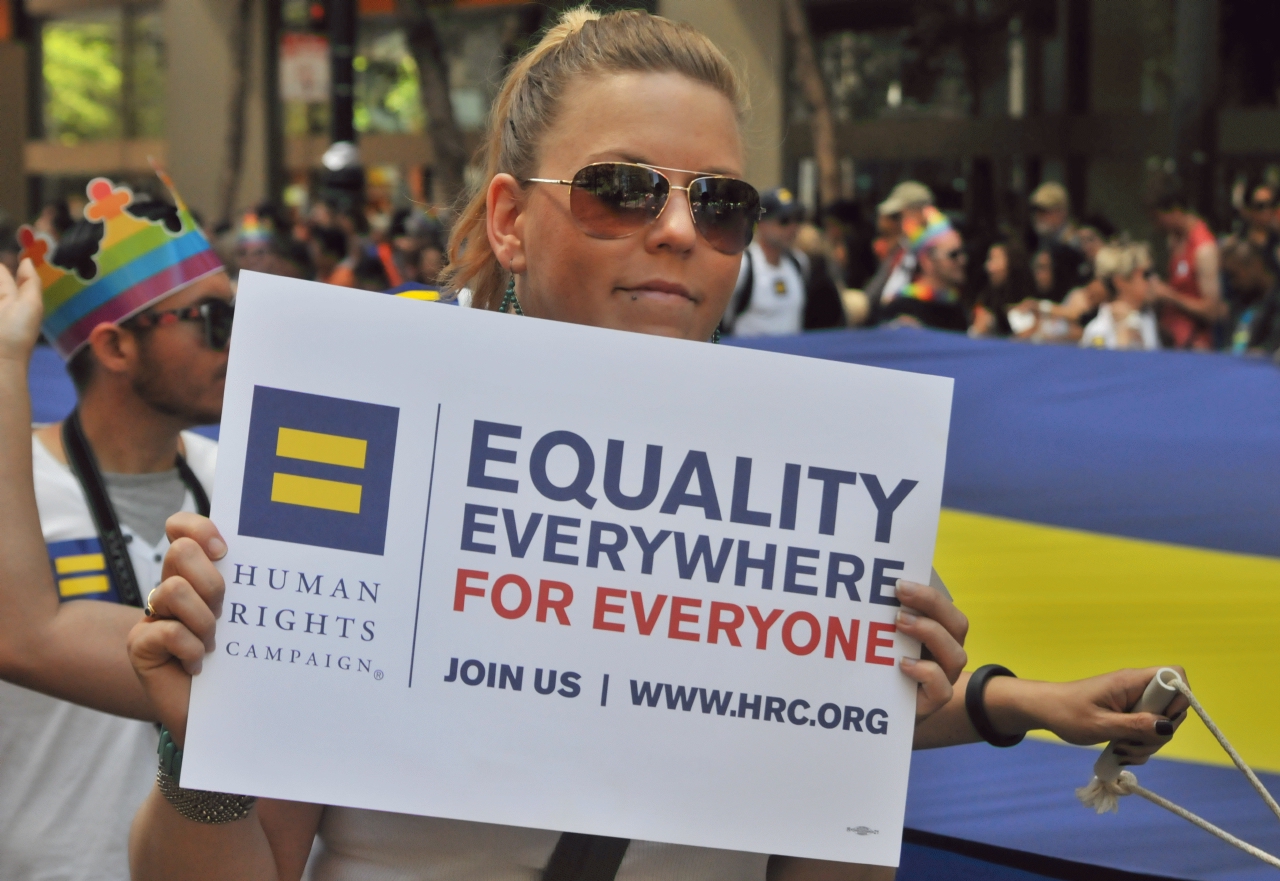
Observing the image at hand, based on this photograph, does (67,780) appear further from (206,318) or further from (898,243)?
(898,243)

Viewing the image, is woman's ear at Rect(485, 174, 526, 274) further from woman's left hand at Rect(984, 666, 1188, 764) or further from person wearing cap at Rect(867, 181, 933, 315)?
person wearing cap at Rect(867, 181, 933, 315)

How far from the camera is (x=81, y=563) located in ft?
8.95

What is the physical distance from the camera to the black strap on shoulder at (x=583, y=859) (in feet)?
5.70

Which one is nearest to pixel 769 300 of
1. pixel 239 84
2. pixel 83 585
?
pixel 83 585

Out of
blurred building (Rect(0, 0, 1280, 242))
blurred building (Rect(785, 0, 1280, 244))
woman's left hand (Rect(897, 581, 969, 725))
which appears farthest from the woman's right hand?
blurred building (Rect(785, 0, 1280, 244))

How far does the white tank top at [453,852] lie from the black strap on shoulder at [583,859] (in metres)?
0.02

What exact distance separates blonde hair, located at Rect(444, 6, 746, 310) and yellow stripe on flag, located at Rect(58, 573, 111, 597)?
3.22 feet

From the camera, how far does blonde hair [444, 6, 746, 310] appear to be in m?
1.84

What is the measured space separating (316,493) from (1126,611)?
6.63 ft

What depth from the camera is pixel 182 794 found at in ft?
5.54

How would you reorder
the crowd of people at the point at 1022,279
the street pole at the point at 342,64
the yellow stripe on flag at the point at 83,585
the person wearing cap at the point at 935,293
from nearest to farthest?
the yellow stripe on flag at the point at 83,585, the crowd of people at the point at 1022,279, the person wearing cap at the point at 935,293, the street pole at the point at 342,64

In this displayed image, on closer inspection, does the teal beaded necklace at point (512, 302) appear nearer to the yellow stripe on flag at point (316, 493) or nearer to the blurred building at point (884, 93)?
the yellow stripe on flag at point (316, 493)

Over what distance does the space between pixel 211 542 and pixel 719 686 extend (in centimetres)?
55

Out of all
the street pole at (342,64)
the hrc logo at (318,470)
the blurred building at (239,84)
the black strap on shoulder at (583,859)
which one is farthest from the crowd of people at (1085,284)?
the hrc logo at (318,470)
